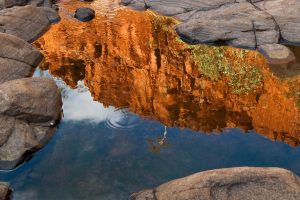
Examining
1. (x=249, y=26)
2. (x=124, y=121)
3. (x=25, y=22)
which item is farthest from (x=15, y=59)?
(x=249, y=26)

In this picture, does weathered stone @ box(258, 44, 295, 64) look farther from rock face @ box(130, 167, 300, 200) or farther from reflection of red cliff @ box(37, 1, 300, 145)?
rock face @ box(130, 167, 300, 200)

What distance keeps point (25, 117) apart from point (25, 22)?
11.6 metres

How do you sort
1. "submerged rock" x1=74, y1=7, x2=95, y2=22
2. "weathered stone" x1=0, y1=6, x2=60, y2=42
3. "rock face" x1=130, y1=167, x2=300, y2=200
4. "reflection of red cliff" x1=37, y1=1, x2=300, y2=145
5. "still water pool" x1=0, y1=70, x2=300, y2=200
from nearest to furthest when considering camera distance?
1. "rock face" x1=130, y1=167, x2=300, y2=200
2. "still water pool" x1=0, y1=70, x2=300, y2=200
3. "reflection of red cliff" x1=37, y1=1, x2=300, y2=145
4. "weathered stone" x1=0, y1=6, x2=60, y2=42
5. "submerged rock" x1=74, y1=7, x2=95, y2=22

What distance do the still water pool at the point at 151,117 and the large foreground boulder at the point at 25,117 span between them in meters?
0.41

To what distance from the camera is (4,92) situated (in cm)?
1284

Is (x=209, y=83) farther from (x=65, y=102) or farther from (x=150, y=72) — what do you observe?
(x=65, y=102)

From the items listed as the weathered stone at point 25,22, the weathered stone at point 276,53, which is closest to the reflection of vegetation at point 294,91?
the weathered stone at point 276,53

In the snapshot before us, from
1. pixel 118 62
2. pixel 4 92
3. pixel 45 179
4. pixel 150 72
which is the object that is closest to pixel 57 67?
pixel 118 62

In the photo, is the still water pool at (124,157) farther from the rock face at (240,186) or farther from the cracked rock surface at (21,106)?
the rock face at (240,186)

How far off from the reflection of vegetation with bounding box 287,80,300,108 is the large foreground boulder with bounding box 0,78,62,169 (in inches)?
373

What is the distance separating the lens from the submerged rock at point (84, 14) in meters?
26.2

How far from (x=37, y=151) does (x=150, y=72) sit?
739cm

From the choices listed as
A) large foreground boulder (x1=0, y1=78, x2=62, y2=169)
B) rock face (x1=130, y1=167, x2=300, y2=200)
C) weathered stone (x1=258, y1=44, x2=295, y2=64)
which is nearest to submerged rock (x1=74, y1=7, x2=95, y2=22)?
weathered stone (x1=258, y1=44, x2=295, y2=64)

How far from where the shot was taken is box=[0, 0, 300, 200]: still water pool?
470 inches
